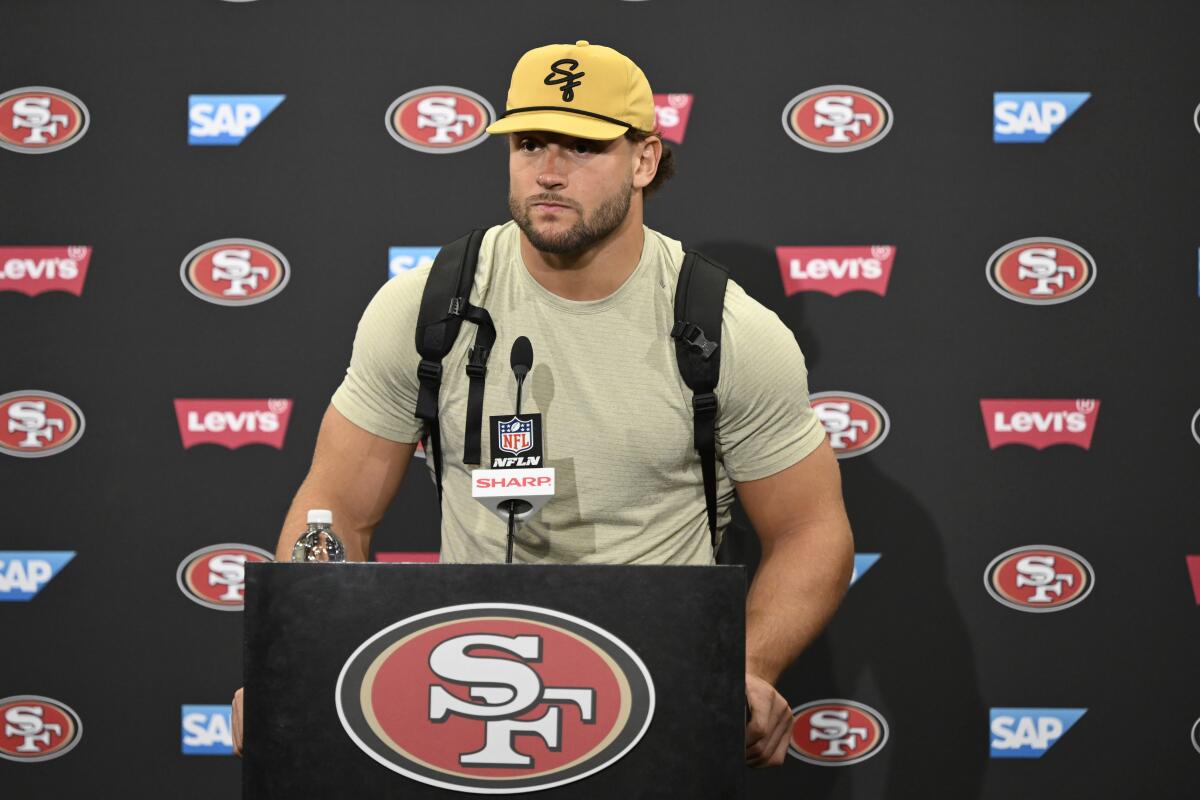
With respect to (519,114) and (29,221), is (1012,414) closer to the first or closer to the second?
(519,114)

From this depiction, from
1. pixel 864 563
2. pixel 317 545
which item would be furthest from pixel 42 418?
pixel 864 563

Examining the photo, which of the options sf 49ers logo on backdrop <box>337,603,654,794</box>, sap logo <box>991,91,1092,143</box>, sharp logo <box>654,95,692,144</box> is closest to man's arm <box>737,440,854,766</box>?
sf 49ers logo on backdrop <box>337,603,654,794</box>

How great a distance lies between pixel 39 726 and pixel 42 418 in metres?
0.74

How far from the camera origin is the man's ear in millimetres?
2186

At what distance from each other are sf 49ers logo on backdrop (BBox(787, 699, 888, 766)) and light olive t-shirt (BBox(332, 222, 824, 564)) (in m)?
0.91

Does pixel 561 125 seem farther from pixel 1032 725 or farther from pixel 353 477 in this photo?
pixel 1032 725

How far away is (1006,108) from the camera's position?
286cm

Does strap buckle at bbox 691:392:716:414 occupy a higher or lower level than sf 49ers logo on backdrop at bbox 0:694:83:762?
higher

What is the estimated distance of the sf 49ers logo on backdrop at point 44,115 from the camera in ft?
9.51

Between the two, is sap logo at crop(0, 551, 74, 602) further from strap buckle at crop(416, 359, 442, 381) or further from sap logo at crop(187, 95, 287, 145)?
strap buckle at crop(416, 359, 442, 381)

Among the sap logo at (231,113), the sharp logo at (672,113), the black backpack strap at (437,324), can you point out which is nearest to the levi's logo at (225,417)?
the sap logo at (231,113)

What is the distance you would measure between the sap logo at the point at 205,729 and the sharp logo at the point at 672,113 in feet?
5.61

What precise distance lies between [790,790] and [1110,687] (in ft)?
2.59

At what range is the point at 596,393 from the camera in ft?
6.95
